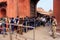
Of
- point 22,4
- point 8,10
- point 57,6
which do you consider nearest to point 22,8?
point 22,4

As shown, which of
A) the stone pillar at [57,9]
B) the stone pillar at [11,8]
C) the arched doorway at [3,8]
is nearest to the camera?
the stone pillar at [57,9]

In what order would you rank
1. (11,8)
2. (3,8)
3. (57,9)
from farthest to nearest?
1. (3,8)
2. (11,8)
3. (57,9)

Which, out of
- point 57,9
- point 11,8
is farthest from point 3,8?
point 57,9

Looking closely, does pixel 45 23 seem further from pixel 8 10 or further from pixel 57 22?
pixel 57 22

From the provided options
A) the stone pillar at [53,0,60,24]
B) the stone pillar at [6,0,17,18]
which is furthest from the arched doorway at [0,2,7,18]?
the stone pillar at [53,0,60,24]

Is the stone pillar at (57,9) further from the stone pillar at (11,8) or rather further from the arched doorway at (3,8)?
the arched doorway at (3,8)

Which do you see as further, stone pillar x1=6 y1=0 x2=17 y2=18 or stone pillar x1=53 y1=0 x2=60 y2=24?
stone pillar x1=6 y1=0 x2=17 y2=18

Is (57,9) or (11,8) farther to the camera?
(11,8)

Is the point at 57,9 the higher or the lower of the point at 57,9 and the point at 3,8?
the lower

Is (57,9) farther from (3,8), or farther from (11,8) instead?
(3,8)

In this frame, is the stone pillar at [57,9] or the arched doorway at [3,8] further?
the arched doorway at [3,8]

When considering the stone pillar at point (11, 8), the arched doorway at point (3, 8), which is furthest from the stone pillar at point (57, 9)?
the arched doorway at point (3, 8)

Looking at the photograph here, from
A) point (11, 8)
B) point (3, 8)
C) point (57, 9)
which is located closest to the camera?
point (57, 9)

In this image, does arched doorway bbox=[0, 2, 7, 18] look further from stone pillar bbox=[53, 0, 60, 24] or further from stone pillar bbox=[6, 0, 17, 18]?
stone pillar bbox=[53, 0, 60, 24]
